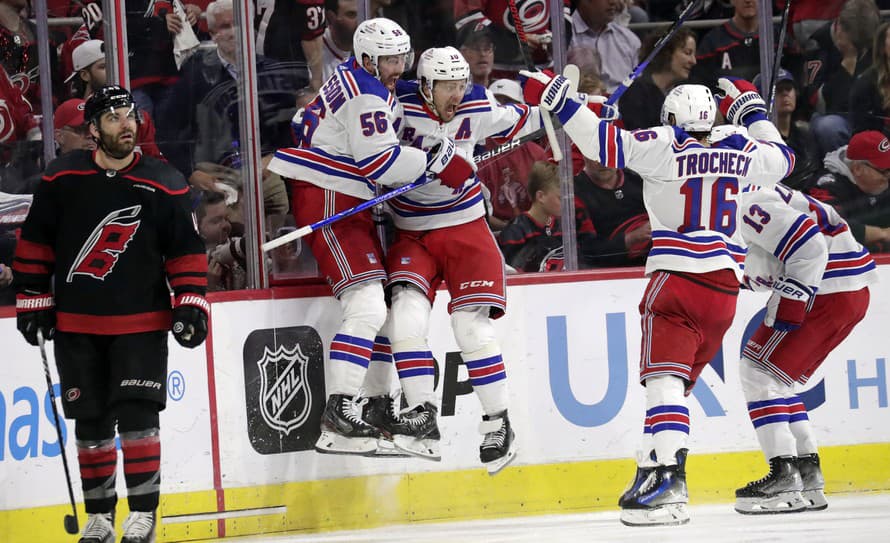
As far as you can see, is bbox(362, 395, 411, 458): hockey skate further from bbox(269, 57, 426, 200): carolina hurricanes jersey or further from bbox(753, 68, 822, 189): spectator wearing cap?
bbox(753, 68, 822, 189): spectator wearing cap

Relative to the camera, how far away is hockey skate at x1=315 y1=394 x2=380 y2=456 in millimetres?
4270

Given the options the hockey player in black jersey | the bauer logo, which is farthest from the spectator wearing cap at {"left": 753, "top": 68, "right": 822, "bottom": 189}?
the hockey player in black jersey

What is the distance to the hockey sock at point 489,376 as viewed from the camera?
4364 millimetres

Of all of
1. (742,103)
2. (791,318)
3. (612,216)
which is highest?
(742,103)

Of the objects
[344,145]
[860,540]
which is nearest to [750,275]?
[860,540]

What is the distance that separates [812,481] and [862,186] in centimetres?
134

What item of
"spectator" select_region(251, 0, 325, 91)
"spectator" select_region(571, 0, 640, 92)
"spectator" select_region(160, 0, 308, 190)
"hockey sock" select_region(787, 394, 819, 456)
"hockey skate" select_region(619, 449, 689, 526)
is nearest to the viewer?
"hockey skate" select_region(619, 449, 689, 526)

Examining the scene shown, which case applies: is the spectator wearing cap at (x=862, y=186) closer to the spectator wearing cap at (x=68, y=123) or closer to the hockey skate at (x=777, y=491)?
the hockey skate at (x=777, y=491)

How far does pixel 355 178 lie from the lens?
174 inches

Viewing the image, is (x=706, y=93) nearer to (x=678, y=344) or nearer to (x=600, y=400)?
(x=678, y=344)

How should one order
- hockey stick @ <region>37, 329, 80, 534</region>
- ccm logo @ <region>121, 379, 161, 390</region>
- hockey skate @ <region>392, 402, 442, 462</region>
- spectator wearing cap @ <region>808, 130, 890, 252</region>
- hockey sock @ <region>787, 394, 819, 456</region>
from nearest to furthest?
1. ccm logo @ <region>121, 379, 161, 390</region>
2. hockey stick @ <region>37, 329, 80, 534</region>
3. hockey skate @ <region>392, 402, 442, 462</region>
4. hockey sock @ <region>787, 394, 819, 456</region>
5. spectator wearing cap @ <region>808, 130, 890, 252</region>

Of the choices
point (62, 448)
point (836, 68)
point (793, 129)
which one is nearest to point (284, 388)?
point (62, 448)

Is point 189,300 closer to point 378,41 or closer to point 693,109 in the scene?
point 378,41

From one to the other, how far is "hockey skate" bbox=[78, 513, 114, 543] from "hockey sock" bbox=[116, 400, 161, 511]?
8cm
